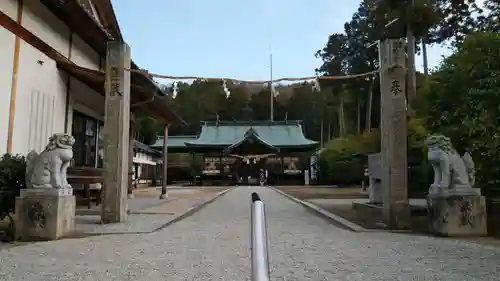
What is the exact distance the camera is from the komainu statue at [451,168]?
6625mm

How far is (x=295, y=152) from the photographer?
3584 centimetres

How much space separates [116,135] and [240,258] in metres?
4.31

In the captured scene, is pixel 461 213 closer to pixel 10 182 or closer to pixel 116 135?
pixel 116 135

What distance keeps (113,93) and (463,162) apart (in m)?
6.59

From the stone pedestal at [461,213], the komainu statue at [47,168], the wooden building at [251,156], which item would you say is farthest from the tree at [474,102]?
the wooden building at [251,156]

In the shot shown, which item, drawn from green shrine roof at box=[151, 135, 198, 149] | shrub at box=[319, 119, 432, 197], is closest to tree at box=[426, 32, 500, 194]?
shrub at box=[319, 119, 432, 197]

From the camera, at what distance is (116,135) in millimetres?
8070

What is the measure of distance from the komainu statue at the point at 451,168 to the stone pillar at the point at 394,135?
64 cm

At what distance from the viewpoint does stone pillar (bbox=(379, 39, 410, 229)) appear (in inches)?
287

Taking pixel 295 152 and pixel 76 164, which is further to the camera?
pixel 295 152

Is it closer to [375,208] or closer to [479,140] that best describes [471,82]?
[479,140]

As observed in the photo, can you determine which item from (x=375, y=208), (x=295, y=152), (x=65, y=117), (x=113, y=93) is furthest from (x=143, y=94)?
(x=295, y=152)

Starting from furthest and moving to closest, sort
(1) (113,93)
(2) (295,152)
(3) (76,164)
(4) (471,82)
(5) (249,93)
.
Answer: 1. (5) (249,93)
2. (2) (295,152)
3. (3) (76,164)
4. (1) (113,93)
5. (4) (471,82)

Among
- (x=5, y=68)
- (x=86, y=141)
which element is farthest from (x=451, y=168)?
(x=86, y=141)
